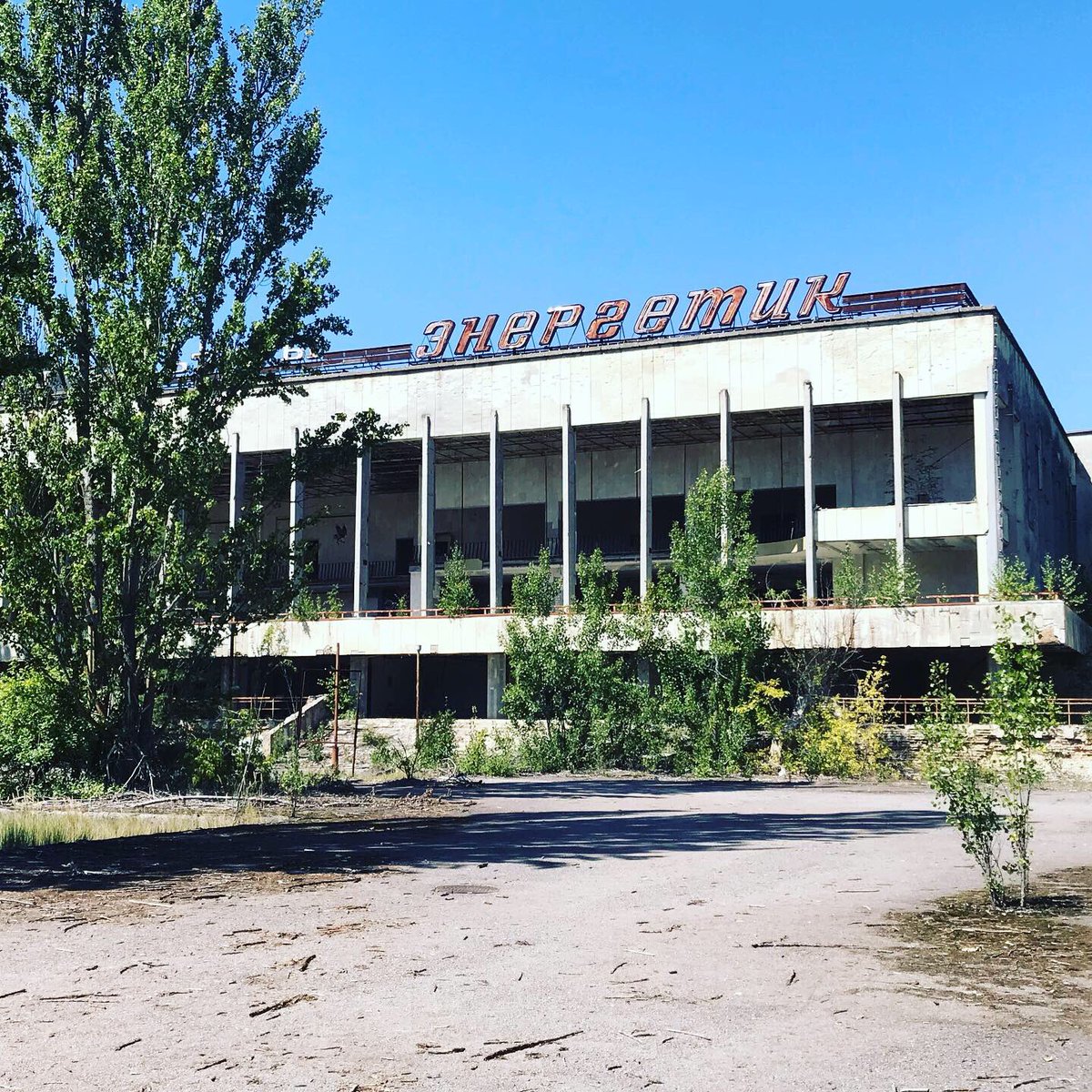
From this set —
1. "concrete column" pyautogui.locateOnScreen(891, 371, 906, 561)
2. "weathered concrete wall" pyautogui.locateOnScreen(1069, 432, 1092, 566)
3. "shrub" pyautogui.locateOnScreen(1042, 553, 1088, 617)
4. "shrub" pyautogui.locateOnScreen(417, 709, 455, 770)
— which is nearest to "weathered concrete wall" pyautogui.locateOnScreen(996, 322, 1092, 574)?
"shrub" pyautogui.locateOnScreen(1042, 553, 1088, 617)

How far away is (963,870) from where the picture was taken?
12094mm

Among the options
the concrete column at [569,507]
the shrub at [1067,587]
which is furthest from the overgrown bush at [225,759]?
the shrub at [1067,587]

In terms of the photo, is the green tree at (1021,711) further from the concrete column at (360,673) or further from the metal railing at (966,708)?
the concrete column at (360,673)

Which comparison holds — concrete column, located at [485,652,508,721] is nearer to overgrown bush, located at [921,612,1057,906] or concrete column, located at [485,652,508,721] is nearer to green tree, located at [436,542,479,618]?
green tree, located at [436,542,479,618]

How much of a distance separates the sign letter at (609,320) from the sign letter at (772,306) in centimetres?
554

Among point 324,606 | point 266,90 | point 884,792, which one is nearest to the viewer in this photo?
point 266,90

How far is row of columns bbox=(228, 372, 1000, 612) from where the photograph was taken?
45.1 meters

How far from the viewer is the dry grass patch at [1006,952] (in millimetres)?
→ 6590

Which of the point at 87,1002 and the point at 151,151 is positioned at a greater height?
the point at 151,151

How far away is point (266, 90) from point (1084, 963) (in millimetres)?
23124

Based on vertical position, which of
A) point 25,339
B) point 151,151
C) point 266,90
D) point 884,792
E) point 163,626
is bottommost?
point 884,792

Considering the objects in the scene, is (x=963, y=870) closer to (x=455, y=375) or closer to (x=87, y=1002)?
(x=87, y=1002)

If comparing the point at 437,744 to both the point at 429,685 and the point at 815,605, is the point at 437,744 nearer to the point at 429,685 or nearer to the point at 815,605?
the point at 815,605

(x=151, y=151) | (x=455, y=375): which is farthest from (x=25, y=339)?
(x=455, y=375)
